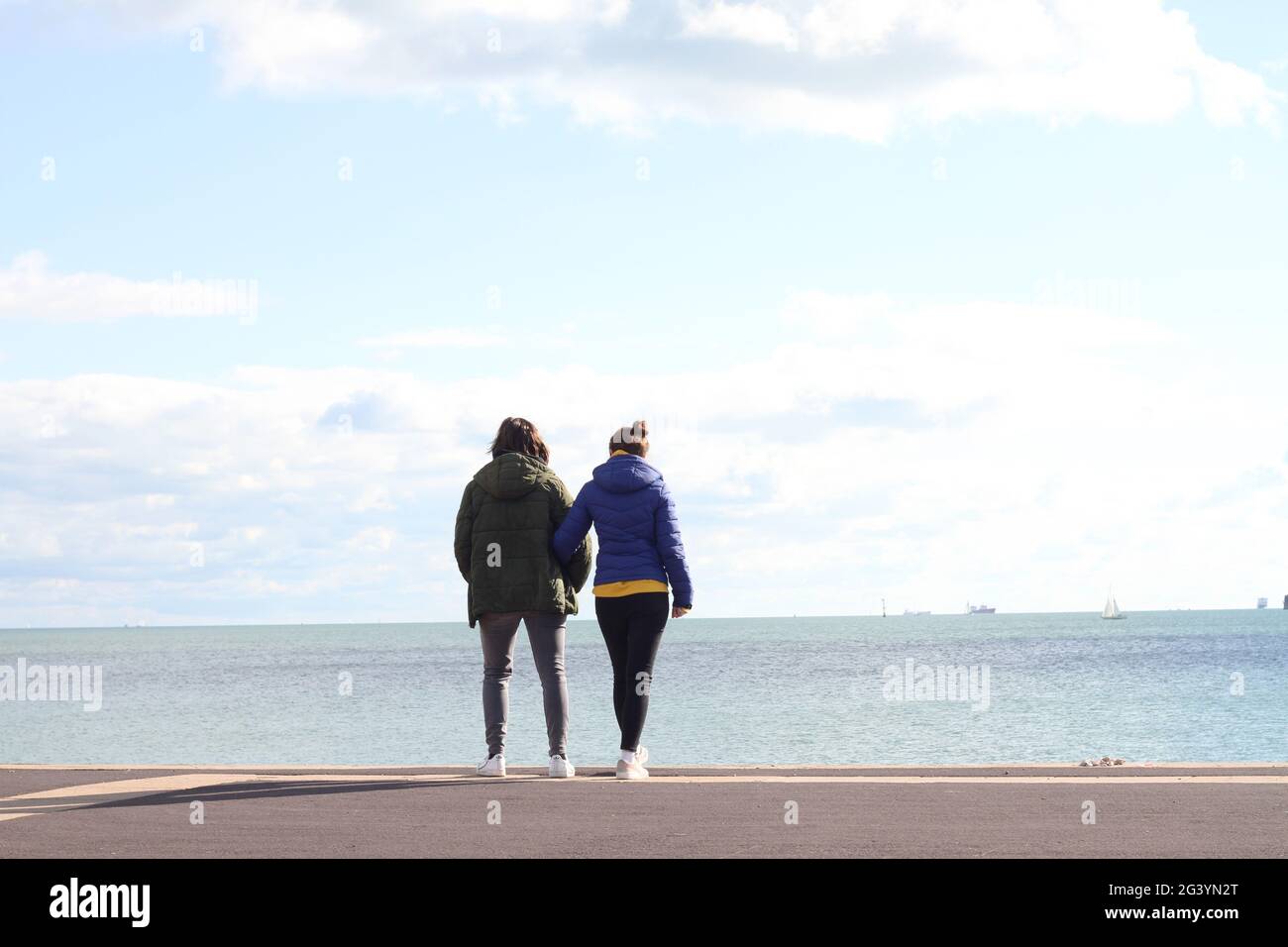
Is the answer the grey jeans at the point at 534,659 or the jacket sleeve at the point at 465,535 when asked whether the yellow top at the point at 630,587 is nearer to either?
the grey jeans at the point at 534,659

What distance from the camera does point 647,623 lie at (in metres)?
8.82

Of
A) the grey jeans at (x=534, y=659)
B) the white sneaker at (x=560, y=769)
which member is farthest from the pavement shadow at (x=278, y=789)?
the grey jeans at (x=534, y=659)

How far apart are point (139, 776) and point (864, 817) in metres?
5.03

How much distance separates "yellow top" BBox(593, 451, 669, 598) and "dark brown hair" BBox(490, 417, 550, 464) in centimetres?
94

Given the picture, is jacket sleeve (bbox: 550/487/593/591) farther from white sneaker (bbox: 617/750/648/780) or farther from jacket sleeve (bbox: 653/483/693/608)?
white sneaker (bbox: 617/750/648/780)

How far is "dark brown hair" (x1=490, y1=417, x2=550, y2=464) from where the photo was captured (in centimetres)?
920

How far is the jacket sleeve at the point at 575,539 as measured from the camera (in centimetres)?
902

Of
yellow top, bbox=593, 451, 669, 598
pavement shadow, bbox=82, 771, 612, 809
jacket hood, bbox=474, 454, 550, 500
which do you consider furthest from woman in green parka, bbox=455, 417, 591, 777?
pavement shadow, bbox=82, 771, 612, 809

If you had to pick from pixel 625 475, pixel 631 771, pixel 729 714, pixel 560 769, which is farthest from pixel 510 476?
pixel 729 714

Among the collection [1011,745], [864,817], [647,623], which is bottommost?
[1011,745]

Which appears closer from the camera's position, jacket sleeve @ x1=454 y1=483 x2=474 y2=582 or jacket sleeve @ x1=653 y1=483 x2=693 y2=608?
jacket sleeve @ x1=653 y1=483 x2=693 y2=608

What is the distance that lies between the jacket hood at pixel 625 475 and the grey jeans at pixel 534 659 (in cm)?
89
